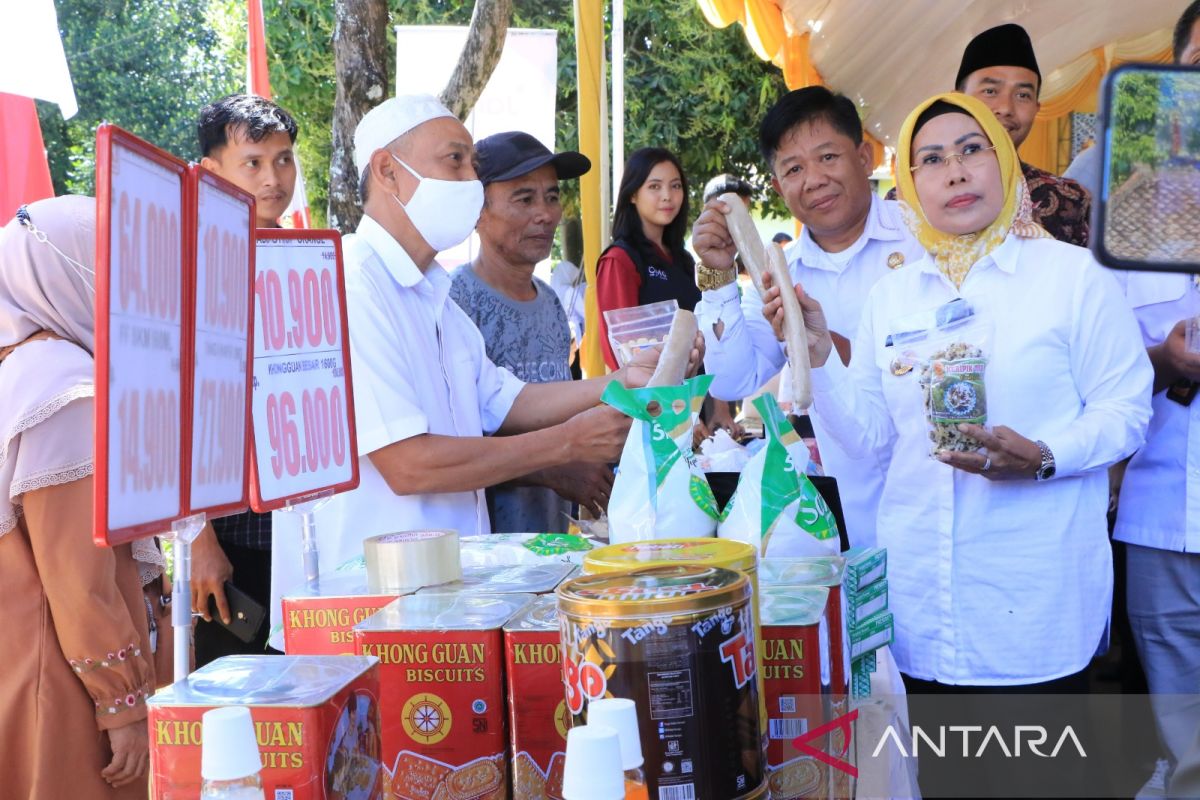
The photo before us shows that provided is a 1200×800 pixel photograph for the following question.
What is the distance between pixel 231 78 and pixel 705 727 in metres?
20.5

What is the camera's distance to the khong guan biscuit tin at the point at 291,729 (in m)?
1.00

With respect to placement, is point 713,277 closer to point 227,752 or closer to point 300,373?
point 300,373

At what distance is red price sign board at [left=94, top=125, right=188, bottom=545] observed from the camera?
3.29ft

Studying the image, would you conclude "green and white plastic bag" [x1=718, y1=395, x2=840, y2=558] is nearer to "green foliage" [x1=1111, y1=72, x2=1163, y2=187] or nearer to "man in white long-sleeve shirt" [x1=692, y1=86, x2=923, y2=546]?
"green foliage" [x1=1111, y1=72, x2=1163, y2=187]

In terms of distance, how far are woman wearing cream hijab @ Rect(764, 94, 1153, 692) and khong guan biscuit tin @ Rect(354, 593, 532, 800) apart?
1170 millimetres

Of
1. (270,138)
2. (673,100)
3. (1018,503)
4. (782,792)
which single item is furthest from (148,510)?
(673,100)

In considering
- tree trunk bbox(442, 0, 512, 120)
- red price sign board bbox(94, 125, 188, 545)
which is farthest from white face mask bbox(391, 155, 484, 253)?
tree trunk bbox(442, 0, 512, 120)

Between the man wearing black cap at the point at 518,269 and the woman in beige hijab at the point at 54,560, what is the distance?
1.38 m

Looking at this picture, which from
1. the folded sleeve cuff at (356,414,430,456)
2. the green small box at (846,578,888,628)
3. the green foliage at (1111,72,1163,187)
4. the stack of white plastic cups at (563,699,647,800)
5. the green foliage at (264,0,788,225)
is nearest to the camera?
the green foliage at (1111,72,1163,187)

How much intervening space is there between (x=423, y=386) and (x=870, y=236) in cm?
147

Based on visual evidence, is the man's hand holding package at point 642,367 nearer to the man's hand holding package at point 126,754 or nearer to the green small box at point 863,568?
the green small box at point 863,568

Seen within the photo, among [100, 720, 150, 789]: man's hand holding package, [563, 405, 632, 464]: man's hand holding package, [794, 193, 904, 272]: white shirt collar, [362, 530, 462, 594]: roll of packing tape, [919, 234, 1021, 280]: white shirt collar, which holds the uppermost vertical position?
[794, 193, 904, 272]: white shirt collar

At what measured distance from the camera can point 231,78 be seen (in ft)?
63.3

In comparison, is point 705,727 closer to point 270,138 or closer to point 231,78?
point 270,138
